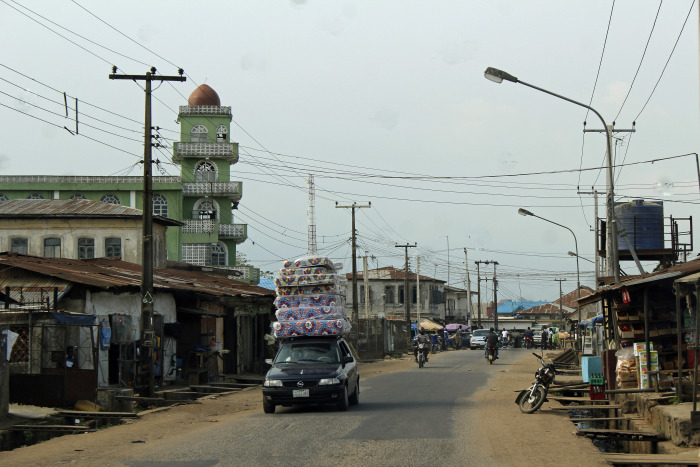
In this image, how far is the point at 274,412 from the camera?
58.9 ft

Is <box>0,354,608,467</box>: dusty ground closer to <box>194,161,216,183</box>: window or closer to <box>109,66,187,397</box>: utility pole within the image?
<box>109,66,187,397</box>: utility pole

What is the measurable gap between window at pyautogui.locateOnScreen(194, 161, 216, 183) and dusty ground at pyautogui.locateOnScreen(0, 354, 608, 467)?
147 feet

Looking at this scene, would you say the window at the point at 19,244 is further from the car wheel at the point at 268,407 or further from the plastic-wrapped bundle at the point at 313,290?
the car wheel at the point at 268,407

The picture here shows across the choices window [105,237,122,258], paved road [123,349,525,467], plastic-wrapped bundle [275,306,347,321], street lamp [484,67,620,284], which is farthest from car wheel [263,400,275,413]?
window [105,237,122,258]

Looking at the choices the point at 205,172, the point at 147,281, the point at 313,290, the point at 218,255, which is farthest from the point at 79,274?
the point at 205,172

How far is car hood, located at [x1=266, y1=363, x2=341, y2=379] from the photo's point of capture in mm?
17328

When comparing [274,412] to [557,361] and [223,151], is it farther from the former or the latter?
[223,151]

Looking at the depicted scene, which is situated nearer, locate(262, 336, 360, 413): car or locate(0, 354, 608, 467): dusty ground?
locate(0, 354, 608, 467): dusty ground

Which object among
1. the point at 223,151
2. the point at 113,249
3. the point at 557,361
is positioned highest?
the point at 223,151

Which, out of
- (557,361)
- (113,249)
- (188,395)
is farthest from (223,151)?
(188,395)

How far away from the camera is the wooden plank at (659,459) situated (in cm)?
1084

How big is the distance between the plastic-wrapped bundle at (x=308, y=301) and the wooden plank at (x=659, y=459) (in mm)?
9882

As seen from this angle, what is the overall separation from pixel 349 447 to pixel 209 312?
17709mm

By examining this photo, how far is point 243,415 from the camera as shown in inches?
706
